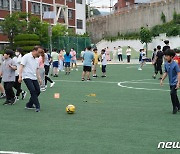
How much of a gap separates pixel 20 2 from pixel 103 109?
48.7 meters

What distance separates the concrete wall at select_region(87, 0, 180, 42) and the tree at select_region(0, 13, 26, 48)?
73.8ft

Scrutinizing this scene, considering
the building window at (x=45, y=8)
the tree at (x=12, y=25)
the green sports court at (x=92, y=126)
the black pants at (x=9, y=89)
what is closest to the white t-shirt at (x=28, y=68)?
the green sports court at (x=92, y=126)

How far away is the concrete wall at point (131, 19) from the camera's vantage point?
204 ft

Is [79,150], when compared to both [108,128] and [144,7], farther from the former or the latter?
[144,7]

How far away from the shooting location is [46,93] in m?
17.0

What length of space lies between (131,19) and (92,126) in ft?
199

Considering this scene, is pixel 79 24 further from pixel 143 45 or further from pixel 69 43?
pixel 69 43

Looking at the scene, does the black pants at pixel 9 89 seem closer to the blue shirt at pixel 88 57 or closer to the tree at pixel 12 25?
the blue shirt at pixel 88 57

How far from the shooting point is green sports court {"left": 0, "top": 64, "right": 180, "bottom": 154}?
7579mm

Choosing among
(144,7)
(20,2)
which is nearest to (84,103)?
(20,2)

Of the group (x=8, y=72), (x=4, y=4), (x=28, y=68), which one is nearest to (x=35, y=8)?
(x=4, y=4)

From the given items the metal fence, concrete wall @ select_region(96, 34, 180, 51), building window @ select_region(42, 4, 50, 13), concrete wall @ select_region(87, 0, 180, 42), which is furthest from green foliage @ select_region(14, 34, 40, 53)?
concrete wall @ select_region(87, 0, 180, 42)

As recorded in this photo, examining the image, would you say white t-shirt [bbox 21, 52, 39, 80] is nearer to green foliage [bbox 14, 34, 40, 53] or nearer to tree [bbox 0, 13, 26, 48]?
green foliage [bbox 14, 34, 40, 53]

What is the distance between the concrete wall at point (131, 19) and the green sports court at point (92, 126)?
48735mm
